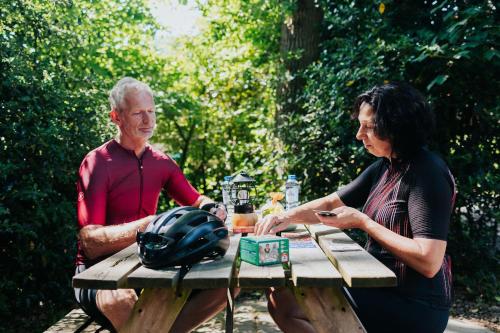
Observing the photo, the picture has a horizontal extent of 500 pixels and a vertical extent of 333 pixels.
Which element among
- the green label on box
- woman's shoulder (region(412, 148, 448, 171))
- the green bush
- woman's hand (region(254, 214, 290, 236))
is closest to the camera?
the green label on box

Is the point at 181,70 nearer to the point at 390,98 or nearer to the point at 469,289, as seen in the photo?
the point at 469,289

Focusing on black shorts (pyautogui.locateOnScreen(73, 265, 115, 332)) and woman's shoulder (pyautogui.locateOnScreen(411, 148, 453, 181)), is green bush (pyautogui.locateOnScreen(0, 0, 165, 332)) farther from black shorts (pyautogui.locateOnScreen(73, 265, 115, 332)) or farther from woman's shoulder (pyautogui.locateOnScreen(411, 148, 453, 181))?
woman's shoulder (pyautogui.locateOnScreen(411, 148, 453, 181))

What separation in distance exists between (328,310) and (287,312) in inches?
25.4

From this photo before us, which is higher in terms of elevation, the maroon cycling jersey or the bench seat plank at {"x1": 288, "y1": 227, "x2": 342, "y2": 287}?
the maroon cycling jersey

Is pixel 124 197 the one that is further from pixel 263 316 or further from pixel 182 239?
pixel 263 316

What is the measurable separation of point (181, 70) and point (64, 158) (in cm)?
448

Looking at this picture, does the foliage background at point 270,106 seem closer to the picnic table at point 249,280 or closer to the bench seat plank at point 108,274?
the bench seat plank at point 108,274

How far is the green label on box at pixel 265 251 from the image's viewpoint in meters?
2.13

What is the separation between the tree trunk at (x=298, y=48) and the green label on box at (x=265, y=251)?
4.12 m

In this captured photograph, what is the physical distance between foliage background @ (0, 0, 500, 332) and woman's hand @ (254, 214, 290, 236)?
74.4 inches

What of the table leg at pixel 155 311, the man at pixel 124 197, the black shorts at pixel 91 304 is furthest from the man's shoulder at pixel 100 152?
the table leg at pixel 155 311

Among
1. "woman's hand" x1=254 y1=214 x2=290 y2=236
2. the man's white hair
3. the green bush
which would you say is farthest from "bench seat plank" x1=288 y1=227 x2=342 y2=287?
the green bush

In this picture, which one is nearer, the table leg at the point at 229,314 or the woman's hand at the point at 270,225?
the table leg at the point at 229,314

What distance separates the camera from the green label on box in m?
2.13
